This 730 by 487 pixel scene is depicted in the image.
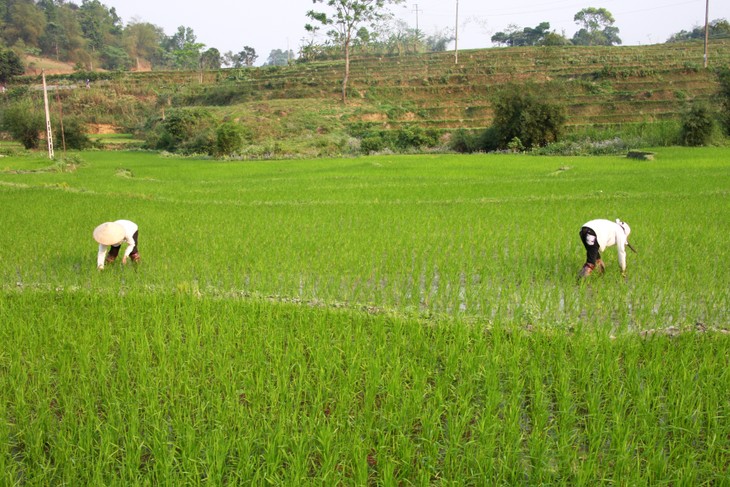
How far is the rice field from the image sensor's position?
246 cm

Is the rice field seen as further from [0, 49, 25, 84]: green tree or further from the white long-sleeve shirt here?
[0, 49, 25, 84]: green tree

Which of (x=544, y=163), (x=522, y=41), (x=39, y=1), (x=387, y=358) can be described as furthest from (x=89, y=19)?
(x=387, y=358)

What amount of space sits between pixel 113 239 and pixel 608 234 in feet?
12.8

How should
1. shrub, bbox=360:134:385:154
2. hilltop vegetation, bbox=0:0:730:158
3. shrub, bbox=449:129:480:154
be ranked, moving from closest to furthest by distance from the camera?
hilltop vegetation, bbox=0:0:730:158 < shrub, bbox=449:129:480:154 < shrub, bbox=360:134:385:154

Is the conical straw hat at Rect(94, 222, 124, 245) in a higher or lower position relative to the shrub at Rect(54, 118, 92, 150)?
lower

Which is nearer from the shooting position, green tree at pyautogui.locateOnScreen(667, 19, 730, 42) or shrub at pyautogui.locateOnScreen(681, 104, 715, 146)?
shrub at pyautogui.locateOnScreen(681, 104, 715, 146)

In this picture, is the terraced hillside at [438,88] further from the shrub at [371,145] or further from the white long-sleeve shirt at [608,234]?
the white long-sleeve shirt at [608,234]

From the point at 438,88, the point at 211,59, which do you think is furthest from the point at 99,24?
the point at 438,88

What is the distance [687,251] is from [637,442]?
12.1ft

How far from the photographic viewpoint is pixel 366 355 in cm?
343

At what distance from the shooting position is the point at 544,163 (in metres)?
15.9

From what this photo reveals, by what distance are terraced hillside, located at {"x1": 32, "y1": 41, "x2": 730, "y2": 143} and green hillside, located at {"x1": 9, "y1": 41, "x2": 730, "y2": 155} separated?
0.06 metres

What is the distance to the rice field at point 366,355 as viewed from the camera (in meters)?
2.46

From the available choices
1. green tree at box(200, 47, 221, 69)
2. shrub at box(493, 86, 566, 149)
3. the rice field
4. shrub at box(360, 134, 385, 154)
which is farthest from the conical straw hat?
green tree at box(200, 47, 221, 69)
